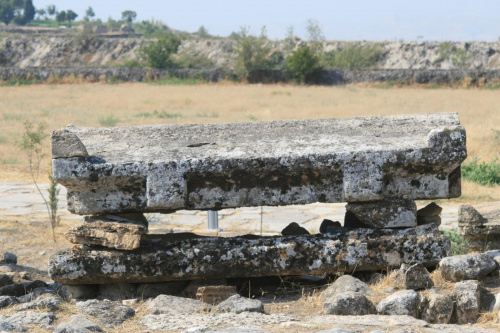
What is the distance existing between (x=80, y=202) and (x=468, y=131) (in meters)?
11.9

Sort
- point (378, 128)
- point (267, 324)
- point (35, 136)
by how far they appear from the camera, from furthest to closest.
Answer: point (35, 136)
point (378, 128)
point (267, 324)

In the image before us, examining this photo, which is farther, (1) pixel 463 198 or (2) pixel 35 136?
(1) pixel 463 198

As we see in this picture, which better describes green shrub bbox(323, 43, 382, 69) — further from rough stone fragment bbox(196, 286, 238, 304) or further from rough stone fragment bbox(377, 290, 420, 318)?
rough stone fragment bbox(377, 290, 420, 318)

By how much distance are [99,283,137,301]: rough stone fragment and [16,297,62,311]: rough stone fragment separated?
504 mm

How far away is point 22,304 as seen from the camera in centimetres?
472

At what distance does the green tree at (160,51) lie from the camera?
4319cm

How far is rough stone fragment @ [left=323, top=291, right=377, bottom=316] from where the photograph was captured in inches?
172

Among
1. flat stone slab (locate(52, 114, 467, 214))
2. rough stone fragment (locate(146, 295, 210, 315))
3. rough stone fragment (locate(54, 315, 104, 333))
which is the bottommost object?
rough stone fragment (locate(146, 295, 210, 315))

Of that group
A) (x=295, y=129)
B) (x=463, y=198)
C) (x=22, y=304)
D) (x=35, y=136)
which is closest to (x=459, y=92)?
(x=463, y=198)

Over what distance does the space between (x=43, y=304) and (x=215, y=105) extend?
20.9 metres

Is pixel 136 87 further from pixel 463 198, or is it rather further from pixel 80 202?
pixel 80 202

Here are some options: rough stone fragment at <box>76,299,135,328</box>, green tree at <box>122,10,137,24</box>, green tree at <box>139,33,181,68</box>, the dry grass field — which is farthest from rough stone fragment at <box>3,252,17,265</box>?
green tree at <box>122,10,137,24</box>

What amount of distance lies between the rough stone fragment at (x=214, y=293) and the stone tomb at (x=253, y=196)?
0.72 ft

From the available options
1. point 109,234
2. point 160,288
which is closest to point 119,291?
point 160,288
